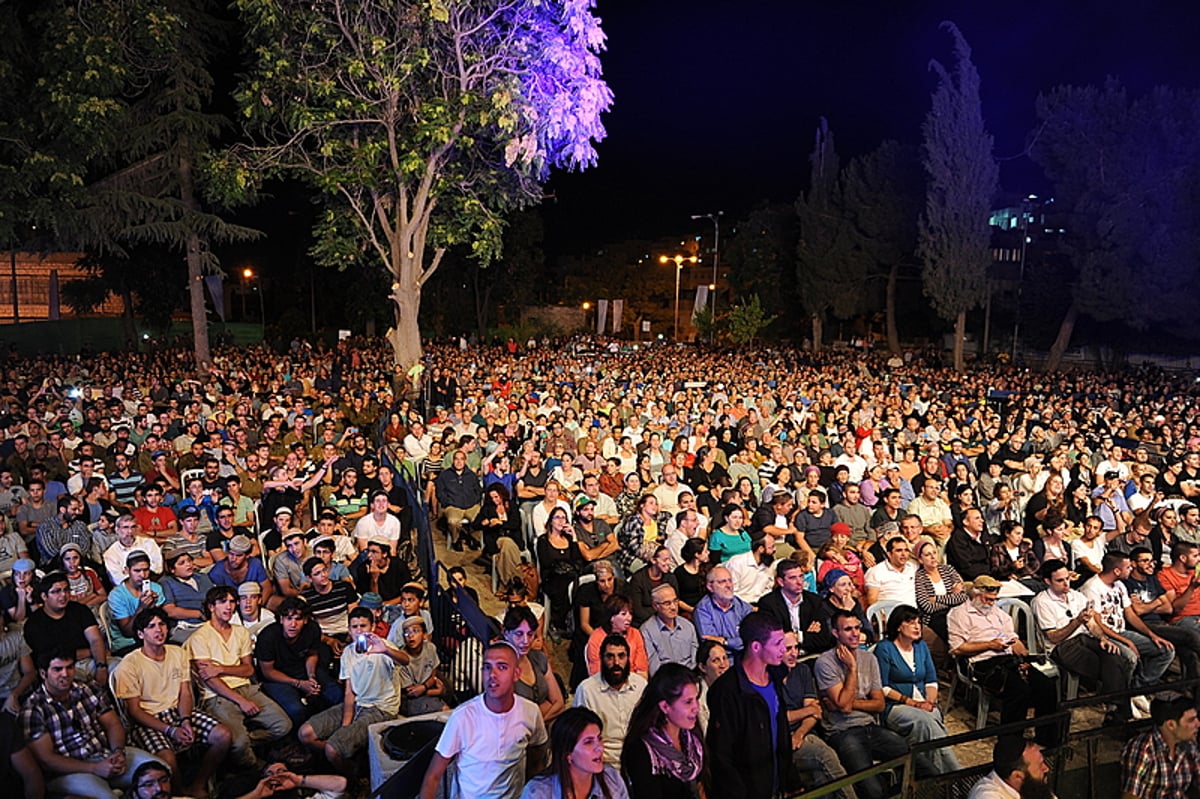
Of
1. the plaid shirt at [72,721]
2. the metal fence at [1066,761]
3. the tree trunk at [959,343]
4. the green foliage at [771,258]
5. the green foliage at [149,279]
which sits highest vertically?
the green foliage at [771,258]

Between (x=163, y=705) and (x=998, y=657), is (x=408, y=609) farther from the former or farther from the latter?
(x=998, y=657)

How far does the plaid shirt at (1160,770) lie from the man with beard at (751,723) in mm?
2226

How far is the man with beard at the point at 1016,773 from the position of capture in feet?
13.1

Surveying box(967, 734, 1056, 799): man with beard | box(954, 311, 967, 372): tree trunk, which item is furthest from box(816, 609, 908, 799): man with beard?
box(954, 311, 967, 372): tree trunk

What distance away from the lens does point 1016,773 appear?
158 inches

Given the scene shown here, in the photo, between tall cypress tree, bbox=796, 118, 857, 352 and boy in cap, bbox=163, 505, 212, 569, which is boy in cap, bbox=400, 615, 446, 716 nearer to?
boy in cap, bbox=163, 505, 212, 569

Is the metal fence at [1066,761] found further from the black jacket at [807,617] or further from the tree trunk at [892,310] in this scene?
the tree trunk at [892,310]

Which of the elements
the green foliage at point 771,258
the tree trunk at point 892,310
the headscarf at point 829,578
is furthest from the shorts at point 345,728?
the green foliage at point 771,258

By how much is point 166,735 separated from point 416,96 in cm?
1649

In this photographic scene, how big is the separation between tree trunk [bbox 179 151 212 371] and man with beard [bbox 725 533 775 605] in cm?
1844

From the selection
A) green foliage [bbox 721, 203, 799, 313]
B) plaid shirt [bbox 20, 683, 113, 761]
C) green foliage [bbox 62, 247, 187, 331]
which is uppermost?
green foliage [bbox 721, 203, 799, 313]

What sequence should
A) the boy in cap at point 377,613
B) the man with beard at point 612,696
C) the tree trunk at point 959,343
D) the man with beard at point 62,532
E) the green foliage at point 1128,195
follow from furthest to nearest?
the tree trunk at point 959,343 → the green foliage at point 1128,195 → the man with beard at point 62,532 → the boy in cap at point 377,613 → the man with beard at point 612,696

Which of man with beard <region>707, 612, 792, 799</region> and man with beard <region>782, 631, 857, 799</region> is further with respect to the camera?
man with beard <region>782, 631, 857, 799</region>

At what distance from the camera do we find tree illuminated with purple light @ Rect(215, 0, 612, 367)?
17.3 metres
